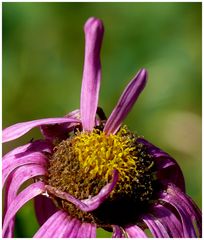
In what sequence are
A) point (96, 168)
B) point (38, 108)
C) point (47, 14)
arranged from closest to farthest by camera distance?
point (96, 168) < point (38, 108) < point (47, 14)

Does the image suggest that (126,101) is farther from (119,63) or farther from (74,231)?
A: (119,63)

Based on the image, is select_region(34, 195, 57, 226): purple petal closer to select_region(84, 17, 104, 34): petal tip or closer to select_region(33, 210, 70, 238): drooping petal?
Answer: select_region(33, 210, 70, 238): drooping petal

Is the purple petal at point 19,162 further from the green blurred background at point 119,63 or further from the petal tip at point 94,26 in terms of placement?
the green blurred background at point 119,63

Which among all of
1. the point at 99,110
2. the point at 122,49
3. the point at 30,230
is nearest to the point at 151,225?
the point at 99,110

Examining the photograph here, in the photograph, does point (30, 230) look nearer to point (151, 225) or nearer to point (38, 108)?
point (151, 225)

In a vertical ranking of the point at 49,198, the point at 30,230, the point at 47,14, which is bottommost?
the point at 30,230
